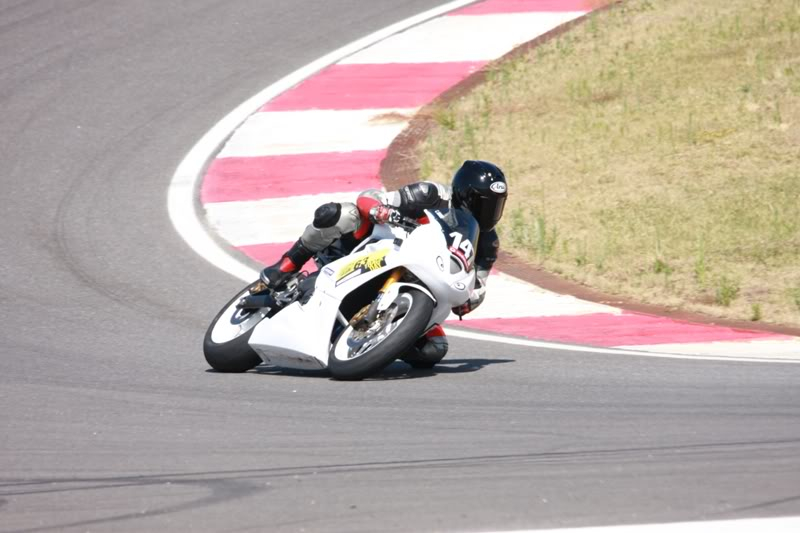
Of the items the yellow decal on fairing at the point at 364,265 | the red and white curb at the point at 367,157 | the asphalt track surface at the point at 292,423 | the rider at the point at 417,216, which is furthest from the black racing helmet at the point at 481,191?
the red and white curb at the point at 367,157

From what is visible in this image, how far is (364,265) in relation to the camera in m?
6.83

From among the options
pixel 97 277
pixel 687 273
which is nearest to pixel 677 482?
pixel 687 273

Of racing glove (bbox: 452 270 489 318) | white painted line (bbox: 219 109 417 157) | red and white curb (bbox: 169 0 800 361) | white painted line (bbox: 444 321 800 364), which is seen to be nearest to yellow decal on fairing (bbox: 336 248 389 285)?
racing glove (bbox: 452 270 489 318)

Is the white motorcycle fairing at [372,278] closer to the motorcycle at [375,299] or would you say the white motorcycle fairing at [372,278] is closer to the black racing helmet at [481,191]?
the motorcycle at [375,299]

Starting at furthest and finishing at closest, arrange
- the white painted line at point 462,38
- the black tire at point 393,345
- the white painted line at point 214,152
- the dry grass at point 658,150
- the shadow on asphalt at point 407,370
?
the white painted line at point 462,38
the white painted line at point 214,152
the dry grass at point 658,150
the shadow on asphalt at point 407,370
the black tire at point 393,345

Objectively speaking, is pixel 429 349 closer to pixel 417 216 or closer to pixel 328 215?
pixel 417 216

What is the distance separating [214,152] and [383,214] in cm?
642

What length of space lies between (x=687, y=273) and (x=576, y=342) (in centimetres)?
193

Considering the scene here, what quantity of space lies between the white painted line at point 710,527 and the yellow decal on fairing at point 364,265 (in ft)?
8.73

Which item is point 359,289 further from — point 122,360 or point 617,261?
point 617,261

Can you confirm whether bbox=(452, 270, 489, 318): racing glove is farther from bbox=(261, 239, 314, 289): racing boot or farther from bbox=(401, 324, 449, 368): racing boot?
bbox=(261, 239, 314, 289): racing boot

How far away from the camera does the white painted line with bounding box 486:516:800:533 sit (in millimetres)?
4289

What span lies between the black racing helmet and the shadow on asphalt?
0.85m

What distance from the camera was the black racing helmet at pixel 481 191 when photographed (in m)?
→ 7.01
